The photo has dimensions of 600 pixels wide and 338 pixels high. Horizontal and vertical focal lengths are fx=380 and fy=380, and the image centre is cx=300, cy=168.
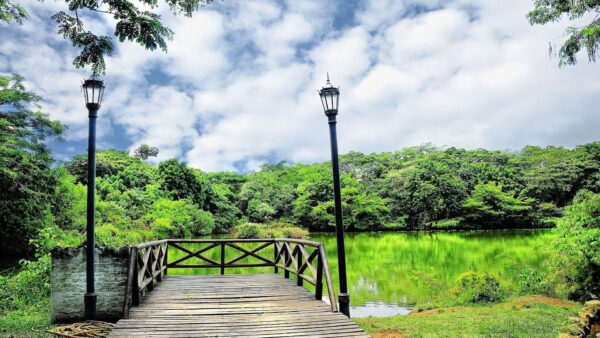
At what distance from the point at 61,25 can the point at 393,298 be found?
9.21 meters

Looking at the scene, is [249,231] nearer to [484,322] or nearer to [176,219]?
[176,219]

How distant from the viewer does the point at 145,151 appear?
6284 centimetres

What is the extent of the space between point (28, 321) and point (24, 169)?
1022 cm

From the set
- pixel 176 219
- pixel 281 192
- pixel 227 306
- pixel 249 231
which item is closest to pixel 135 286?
pixel 227 306

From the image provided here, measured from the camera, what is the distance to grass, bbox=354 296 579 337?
18.7 feet

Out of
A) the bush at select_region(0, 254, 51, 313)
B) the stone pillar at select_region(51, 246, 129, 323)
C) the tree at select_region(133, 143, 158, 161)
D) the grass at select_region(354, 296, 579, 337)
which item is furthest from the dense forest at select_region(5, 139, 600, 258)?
the tree at select_region(133, 143, 158, 161)

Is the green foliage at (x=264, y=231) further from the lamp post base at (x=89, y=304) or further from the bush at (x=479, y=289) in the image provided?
the lamp post base at (x=89, y=304)

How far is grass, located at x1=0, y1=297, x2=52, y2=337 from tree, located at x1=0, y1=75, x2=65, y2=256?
334 inches

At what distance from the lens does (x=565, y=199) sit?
34.1 metres

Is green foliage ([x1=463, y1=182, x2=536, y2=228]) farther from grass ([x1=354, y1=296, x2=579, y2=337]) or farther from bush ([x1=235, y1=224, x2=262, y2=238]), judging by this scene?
grass ([x1=354, y1=296, x2=579, y2=337])

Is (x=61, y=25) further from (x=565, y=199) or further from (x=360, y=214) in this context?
(x=565, y=199)

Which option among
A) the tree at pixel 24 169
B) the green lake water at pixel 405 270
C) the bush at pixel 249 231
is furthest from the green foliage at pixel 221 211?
the tree at pixel 24 169

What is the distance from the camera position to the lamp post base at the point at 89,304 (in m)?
5.29

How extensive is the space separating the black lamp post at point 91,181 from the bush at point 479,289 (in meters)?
7.46
